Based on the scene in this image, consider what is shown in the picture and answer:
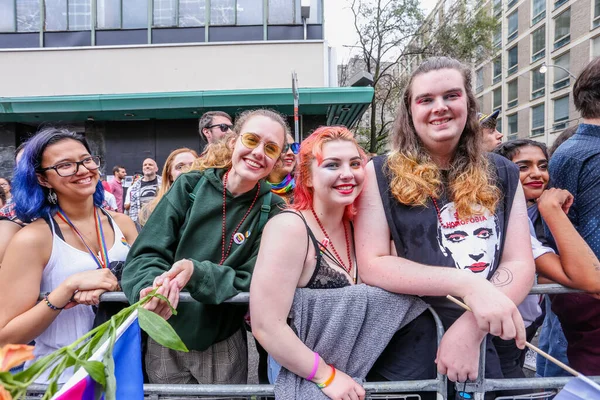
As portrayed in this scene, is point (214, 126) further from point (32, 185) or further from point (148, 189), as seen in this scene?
point (148, 189)

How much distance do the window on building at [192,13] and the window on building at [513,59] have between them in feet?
112

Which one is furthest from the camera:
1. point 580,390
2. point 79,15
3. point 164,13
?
point 79,15

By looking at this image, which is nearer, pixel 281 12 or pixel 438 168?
pixel 438 168

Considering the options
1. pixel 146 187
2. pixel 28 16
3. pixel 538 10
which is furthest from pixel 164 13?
pixel 538 10

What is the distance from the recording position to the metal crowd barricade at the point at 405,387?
152cm

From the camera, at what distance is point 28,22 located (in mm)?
11844

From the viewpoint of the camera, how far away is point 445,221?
1.58 metres

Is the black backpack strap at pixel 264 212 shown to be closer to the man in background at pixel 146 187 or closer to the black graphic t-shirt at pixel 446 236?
the black graphic t-shirt at pixel 446 236

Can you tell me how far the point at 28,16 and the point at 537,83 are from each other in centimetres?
3587

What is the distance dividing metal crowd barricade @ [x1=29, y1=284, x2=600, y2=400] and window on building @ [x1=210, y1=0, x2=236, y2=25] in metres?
11.8

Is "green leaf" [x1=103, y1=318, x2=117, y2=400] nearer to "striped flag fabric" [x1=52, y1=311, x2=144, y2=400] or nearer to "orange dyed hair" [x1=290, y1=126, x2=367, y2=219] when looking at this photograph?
"striped flag fabric" [x1=52, y1=311, x2=144, y2=400]

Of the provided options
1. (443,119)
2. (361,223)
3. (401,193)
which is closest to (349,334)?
(361,223)

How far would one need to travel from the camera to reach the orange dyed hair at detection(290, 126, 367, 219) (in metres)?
1.68

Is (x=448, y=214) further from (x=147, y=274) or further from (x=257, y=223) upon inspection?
(x=147, y=274)
